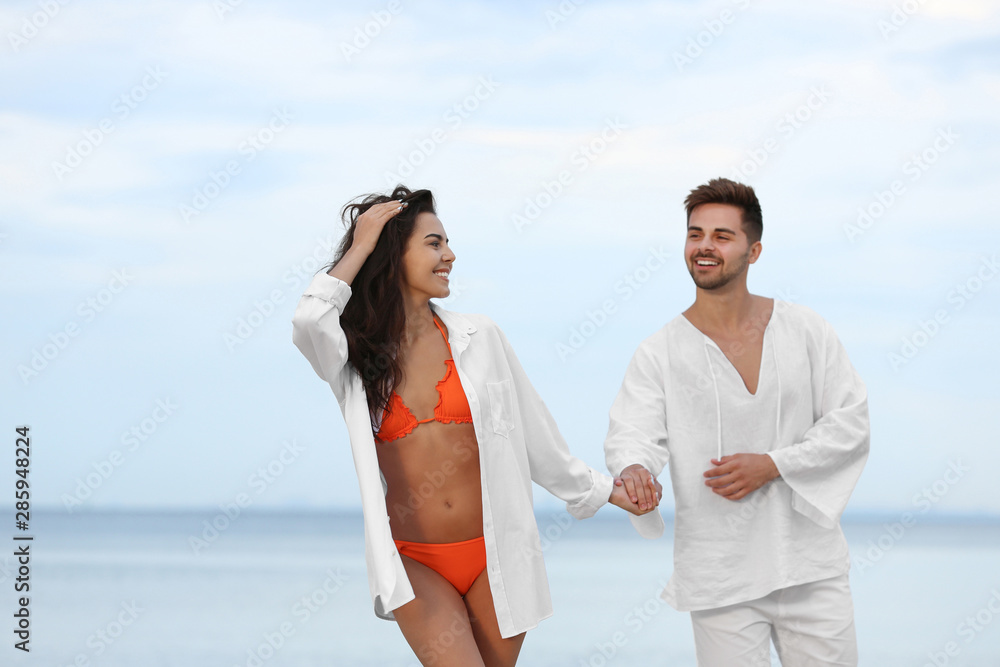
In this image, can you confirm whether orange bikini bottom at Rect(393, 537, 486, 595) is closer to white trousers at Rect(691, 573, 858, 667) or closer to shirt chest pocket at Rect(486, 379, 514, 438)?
shirt chest pocket at Rect(486, 379, 514, 438)

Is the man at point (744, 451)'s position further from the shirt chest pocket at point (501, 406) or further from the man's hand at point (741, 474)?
the shirt chest pocket at point (501, 406)

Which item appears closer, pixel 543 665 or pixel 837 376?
pixel 837 376

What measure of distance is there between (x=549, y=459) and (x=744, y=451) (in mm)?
819

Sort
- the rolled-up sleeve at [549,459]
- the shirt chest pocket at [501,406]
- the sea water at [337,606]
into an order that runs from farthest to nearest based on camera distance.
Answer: the sea water at [337,606], the rolled-up sleeve at [549,459], the shirt chest pocket at [501,406]

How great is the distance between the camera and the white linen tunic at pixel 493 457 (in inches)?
136

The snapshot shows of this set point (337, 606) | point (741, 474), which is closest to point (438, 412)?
point (741, 474)

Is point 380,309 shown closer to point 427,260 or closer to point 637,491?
point 427,260

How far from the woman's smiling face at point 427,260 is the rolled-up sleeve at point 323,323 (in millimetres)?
286

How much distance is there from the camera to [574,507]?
3.97 metres

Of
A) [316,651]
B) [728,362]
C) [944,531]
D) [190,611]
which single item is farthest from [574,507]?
[944,531]

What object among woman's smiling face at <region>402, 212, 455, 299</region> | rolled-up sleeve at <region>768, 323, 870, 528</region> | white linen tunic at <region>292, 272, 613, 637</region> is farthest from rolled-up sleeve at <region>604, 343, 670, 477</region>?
woman's smiling face at <region>402, 212, 455, 299</region>

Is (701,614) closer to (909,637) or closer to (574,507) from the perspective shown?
(574,507)

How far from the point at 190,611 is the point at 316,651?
2062 millimetres

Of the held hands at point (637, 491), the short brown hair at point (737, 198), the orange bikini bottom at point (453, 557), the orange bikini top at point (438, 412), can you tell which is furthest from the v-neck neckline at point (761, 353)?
the orange bikini bottom at point (453, 557)
